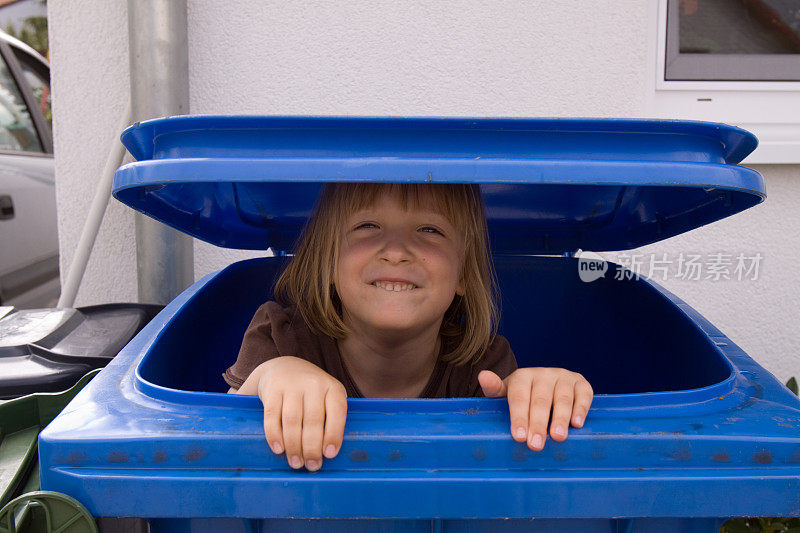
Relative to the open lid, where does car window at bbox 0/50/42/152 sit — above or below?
above

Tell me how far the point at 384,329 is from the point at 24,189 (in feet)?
8.76

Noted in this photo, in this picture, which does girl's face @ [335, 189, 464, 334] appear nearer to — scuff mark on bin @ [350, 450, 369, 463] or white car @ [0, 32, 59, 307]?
scuff mark on bin @ [350, 450, 369, 463]

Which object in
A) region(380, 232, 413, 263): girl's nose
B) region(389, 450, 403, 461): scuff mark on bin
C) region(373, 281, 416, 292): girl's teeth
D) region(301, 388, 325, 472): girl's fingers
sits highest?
region(380, 232, 413, 263): girl's nose

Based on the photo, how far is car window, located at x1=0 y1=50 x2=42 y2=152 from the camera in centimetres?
312

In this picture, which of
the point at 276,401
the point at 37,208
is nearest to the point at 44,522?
the point at 276,401

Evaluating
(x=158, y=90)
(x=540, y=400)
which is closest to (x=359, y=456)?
(x=540, y=400)

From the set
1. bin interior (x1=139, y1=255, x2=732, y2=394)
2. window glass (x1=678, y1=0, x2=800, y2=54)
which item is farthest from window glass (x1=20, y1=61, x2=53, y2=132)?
window glass (x1=678, y1=0, x2=800, y2=54)

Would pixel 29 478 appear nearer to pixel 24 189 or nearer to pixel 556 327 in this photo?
pixel 556 327

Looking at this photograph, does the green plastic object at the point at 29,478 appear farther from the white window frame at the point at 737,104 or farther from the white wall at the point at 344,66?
the white window frame at the point at 737,104

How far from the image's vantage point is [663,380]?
142cm

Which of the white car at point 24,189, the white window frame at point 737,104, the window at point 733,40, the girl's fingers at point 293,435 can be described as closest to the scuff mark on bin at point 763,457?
the girl's fingers at point 293,435

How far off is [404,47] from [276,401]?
164cm

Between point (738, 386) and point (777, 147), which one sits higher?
point (777, 147)

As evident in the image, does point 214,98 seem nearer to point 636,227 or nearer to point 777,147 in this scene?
point 636,227
